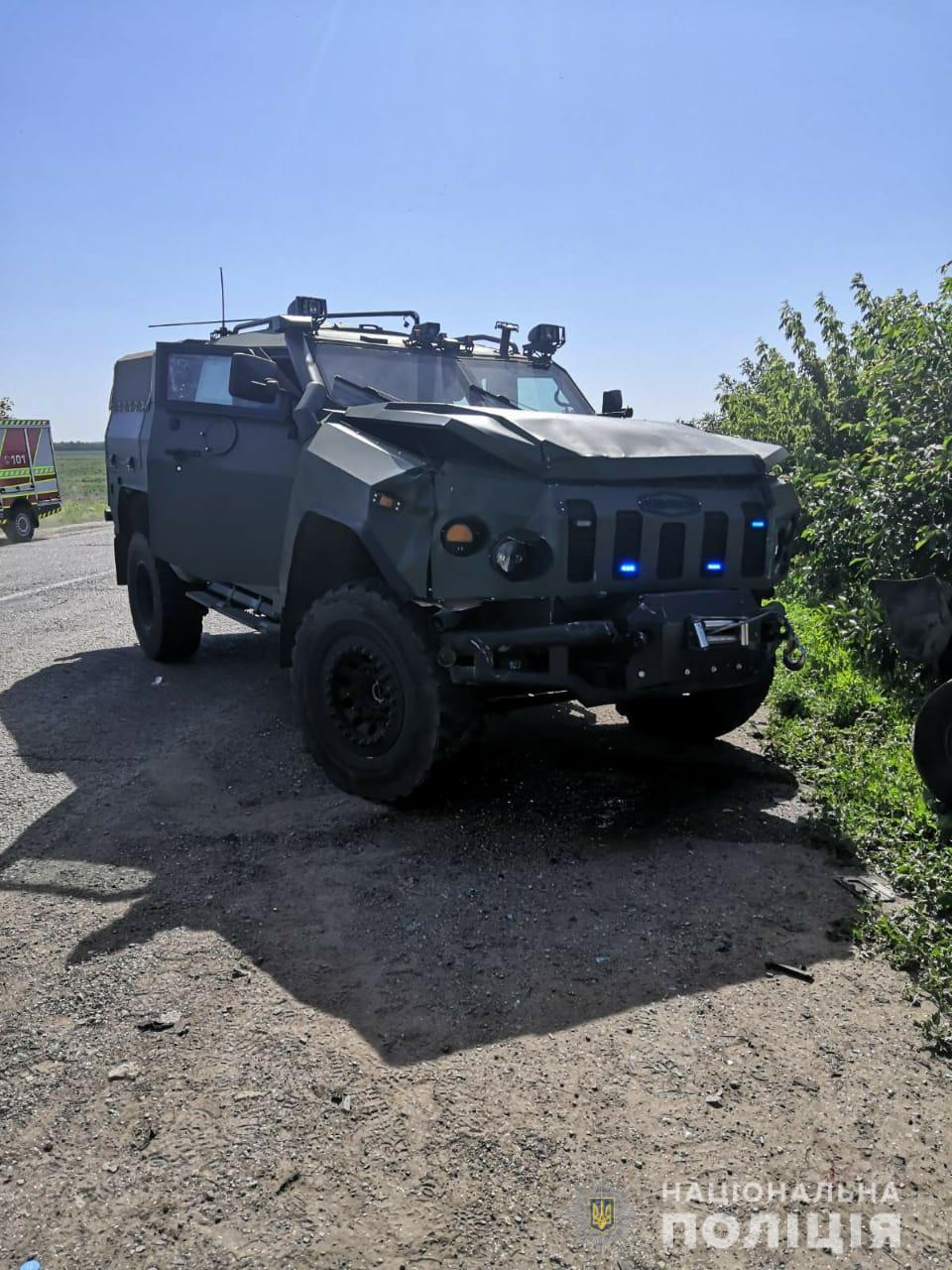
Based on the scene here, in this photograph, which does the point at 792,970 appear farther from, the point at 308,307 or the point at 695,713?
the point at 308,307

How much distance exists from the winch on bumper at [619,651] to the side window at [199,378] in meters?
2.57

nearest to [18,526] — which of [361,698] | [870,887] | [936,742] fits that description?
[361,698]

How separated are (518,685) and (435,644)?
365 millimetres

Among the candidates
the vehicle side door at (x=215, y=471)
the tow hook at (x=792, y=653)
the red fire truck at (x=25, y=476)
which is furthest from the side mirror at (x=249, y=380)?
the red fire truck at (x=25, y=476)

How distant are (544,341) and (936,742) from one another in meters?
3.45

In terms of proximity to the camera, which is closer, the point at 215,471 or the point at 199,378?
the point at 215,471

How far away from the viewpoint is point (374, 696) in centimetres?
443

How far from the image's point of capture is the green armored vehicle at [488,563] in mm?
4027

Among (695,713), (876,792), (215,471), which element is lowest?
(876,792)

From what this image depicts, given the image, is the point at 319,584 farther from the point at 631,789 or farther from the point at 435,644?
the point at 631,789

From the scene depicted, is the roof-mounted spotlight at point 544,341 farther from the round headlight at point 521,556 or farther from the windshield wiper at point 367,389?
the round headlight at point 521,556

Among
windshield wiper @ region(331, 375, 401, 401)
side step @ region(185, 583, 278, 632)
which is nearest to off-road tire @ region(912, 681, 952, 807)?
windshield wiper @ region(331, 375, 401, 401)

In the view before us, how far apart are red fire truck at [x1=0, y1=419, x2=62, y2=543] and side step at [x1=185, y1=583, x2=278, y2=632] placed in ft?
54.7

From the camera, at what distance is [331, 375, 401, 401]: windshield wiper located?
17.4ft
